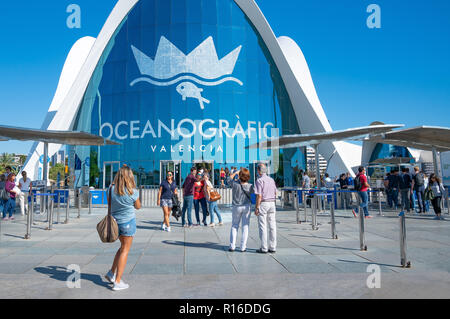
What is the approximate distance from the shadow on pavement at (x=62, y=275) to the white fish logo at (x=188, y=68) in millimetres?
24005

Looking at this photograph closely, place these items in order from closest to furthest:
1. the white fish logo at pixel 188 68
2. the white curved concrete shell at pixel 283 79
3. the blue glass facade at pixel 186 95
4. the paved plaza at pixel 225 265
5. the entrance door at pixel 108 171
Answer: the paved plaza at pixel 225 265 → the blue glass facade at pixel 186 95 → the white fish logo at pixel 188 68 → the entrance door at pixel 108 171 → the white curved concrete shell at pixel 283 79

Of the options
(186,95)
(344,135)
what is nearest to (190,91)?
(186,95)

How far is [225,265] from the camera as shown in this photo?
547 cm

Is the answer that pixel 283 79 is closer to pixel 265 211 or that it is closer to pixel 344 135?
pixel 344 135

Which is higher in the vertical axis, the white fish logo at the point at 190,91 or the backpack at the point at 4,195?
the white fish logo at the point at 190,91

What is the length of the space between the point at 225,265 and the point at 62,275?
249 centimetres

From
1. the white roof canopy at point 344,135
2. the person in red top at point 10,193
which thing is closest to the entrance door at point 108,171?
the person in red top at point 10,193

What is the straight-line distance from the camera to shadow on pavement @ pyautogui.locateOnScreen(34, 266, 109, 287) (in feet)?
15.0

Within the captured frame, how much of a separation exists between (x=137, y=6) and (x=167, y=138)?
45.8 feet

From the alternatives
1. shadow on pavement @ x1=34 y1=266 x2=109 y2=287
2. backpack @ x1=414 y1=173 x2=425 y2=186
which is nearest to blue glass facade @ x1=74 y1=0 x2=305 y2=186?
backpack @ x1=414 y1=173 x2=425 y2=186

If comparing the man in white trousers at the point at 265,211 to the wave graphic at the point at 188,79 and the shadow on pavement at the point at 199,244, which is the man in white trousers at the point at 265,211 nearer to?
the shadow on pavement at the point at 199,244

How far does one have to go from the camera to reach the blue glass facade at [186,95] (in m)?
28.0

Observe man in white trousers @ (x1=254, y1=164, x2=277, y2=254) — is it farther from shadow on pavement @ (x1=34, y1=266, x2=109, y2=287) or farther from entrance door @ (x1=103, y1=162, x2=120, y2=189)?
entrance door @ (x1=103, y1=162, x2=120, y2=189)

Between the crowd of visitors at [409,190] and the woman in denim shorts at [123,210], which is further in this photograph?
the crowd of visitors at [409,190]
